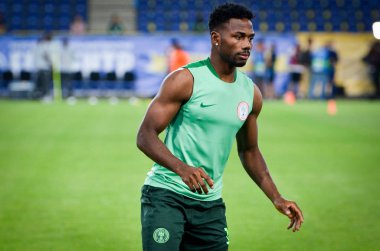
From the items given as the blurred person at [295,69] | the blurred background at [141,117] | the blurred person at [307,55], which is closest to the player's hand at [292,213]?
the blurred background at [141,117]

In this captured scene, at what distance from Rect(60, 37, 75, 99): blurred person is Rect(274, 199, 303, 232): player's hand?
2538 cm

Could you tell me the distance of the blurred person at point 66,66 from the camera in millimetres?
30016

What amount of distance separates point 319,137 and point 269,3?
2094cm

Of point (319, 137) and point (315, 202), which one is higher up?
point (315, 202)

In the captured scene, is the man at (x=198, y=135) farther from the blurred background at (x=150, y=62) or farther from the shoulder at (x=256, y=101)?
the blurred background at (x=150, y=62)

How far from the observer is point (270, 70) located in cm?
3106

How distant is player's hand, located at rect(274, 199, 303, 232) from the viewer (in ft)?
16.3

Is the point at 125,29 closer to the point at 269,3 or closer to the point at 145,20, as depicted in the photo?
the point at 145,20

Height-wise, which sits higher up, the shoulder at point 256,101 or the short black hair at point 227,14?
the short black hair at point 227,14

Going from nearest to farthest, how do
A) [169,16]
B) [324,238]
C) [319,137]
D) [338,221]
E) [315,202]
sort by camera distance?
[324,238] < [338,221] < [315,202] < [319,137] < [169,16]

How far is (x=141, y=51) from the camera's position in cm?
3148

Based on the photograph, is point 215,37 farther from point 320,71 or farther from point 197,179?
point 320,71

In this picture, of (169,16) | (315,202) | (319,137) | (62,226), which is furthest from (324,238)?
(169,16)

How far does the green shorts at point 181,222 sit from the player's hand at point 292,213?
440 mm
